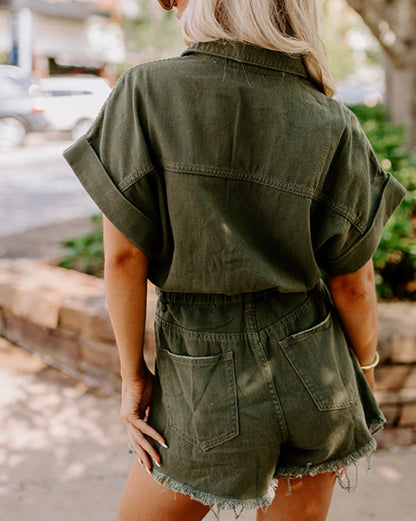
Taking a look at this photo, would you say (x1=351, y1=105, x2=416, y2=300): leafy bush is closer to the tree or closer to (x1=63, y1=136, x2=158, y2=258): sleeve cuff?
(x1=63, y1=136, x2=158, y2=258): sleeve cuff

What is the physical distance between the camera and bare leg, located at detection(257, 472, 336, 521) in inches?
57.7

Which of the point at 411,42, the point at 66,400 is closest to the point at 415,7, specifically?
the point at 411,42

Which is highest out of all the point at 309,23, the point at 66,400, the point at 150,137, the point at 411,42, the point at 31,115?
the point at 309,23

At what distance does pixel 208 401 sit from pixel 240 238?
348 mm

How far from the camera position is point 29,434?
125 inches

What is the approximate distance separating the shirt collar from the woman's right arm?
0.49 meters

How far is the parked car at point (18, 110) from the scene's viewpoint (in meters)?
15.4

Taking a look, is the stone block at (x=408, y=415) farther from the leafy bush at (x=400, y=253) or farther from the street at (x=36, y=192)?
the street at (x=36, y=192)

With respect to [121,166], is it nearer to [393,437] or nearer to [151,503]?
[151,503]

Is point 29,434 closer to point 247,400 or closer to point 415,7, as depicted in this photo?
point 247,400

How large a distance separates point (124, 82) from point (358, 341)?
2.73ft

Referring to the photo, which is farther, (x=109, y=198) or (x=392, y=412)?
(x=392, y=412)

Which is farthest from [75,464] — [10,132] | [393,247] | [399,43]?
[10,132]

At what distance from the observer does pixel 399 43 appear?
24.6 ft
